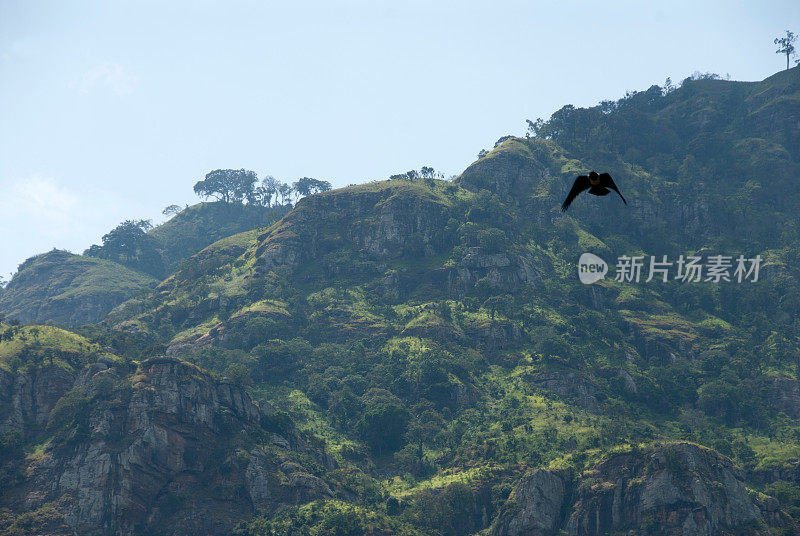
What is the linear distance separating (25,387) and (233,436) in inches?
1499

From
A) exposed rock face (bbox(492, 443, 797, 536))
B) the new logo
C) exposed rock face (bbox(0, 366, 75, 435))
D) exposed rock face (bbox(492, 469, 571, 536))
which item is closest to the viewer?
exposed rock face (bbox(492, 443, 797, 536))

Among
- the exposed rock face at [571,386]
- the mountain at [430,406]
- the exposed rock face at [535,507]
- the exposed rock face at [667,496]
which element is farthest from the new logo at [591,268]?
the exposed rock face at [535,507]

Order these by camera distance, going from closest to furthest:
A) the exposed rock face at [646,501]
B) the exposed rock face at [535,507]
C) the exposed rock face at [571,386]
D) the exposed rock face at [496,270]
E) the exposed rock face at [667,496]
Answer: the exposed rock face at [667,496]
the exposed rock face at [646,501]
the exposed rock face at [535,507]
the exposed rock face at [571,386]
the exposed rock face at [496,270]

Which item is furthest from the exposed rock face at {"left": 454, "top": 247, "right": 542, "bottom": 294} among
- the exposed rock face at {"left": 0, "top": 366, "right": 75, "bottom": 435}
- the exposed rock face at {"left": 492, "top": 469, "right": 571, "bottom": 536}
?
the exposed rock face at {"left": 0, "top": 366, "right": 75, "bottom": 435}

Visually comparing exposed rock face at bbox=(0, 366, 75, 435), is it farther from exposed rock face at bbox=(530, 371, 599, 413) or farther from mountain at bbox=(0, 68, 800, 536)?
exposed rock face at bbox=(530, 371, 599, 413)

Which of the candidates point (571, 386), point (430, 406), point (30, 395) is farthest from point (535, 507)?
point (30, 395)

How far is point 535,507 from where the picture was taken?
4247 inches

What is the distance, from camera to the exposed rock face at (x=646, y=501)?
4048 inches

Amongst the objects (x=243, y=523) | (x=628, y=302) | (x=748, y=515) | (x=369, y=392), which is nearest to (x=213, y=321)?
(x=369, y=392)

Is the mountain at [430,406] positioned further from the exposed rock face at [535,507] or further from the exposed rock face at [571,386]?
the exposed rock face at [571,386]

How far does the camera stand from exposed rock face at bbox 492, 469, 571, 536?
10681 centimetres

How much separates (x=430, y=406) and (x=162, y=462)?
60397 millimetres

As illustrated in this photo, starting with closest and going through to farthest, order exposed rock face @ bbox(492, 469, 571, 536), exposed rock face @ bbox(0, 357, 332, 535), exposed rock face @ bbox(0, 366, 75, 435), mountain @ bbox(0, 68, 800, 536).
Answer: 1. exposed rock face @ bbox(0, 357, 332, 535)
2. mountain @ bbox(0, 68, 800, 536)
3. exposed rock face @ bbox(492, 469, 571, 536)
4. exposed rock face @ bbox(0, 366, 75, 435)

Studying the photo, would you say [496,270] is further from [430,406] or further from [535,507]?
[535,507]
